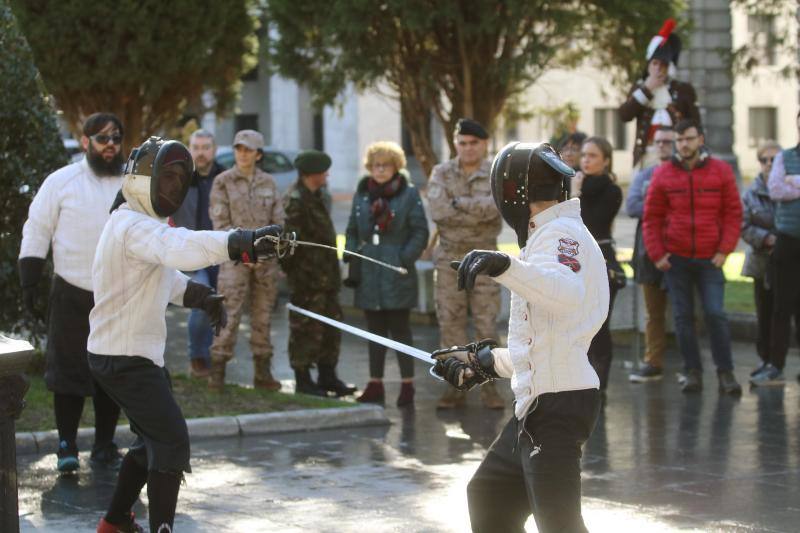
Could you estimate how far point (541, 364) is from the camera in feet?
17.4

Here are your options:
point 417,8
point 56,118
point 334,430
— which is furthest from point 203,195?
point 417,8

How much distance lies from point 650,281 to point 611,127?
141ft

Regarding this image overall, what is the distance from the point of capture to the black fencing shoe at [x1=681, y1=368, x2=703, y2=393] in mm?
11742

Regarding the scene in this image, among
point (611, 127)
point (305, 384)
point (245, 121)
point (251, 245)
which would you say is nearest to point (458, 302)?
point (305, 384)

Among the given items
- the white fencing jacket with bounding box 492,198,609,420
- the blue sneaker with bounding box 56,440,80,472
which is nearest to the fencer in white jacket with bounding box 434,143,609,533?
the white fencing jacket with bounding box 492,198,609,420

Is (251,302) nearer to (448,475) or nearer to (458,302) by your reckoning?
(458,302)

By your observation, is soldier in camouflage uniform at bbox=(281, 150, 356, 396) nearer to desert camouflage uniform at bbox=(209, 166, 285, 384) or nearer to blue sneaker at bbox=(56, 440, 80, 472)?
desert camouflage uniform at bbox=(209, 166, 285, 384)

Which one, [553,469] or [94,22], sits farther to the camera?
[94,22]

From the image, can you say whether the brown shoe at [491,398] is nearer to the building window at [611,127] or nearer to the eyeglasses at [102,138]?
the eyeglasses at [102,138]

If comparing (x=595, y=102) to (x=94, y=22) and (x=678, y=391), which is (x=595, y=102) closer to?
(x=94, y=22)

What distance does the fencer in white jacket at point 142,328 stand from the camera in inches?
257

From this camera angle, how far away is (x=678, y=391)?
466 inches

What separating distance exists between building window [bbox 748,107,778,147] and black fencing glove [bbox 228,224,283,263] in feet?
163

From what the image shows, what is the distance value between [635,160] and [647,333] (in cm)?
179
